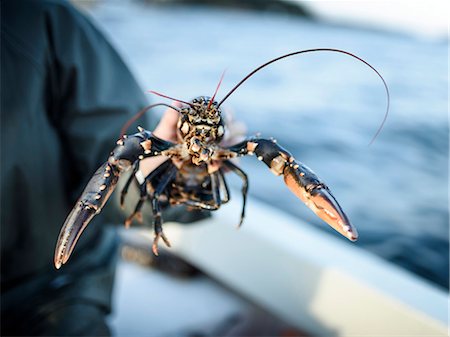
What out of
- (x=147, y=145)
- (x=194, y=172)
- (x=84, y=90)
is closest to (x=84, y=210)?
(x=147, y=145)

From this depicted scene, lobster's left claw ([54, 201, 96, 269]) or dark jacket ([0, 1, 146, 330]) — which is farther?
dark jacket ([0, 1, 146, 330])

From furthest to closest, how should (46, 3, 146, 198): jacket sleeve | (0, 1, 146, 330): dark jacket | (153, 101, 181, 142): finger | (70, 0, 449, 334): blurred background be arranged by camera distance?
(70, 0, 449, 334): blurred background
(46, 3, 146, 198): jacket sleeve
(0, 1, 146, 330): dark jacket
(153, 101, 181, 142): finger

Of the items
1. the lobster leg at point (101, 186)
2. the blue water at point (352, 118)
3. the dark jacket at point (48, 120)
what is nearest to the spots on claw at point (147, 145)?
the lobster leg at point (101, 186)

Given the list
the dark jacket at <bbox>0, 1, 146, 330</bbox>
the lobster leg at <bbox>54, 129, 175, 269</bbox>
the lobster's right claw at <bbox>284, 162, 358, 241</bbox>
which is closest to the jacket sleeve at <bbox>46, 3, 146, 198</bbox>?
the dark jacket at <bbox>0, 1, 146, 330</bbox>

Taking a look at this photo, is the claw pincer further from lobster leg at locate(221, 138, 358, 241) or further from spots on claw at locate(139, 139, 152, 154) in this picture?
spots on claw at locate(139, 139, 152, 154)

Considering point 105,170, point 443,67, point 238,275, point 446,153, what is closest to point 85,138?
point 105,170

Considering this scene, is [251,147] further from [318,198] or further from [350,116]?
[350,116]
